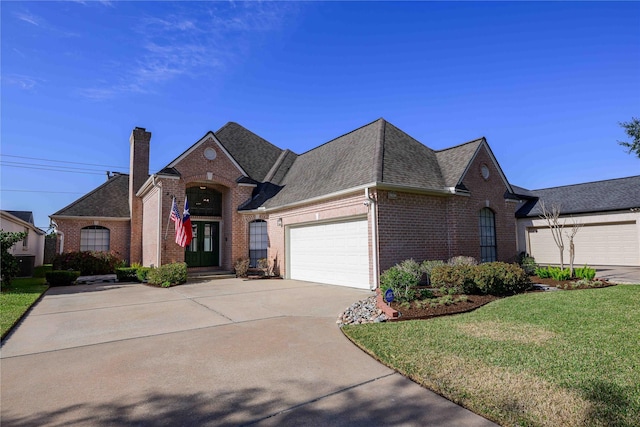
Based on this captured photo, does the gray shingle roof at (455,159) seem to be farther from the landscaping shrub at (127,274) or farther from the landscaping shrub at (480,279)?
the landscaping shrub at (127,274)

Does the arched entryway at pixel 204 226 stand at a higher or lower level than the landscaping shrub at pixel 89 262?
higher

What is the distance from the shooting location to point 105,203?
2109cm

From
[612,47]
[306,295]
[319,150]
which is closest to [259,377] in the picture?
[306,295]

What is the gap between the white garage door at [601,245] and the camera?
1770 centimetres

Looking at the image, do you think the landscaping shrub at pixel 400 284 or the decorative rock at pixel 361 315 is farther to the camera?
the landscaping shrub at pixel 400 284

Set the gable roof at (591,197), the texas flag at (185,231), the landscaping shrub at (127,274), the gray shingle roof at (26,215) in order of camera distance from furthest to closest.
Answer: the gray shingle roof at (26,215) → the gable roof at (591,197) → the landscaping shrub at (127,274) → the texas flag at (185,231)

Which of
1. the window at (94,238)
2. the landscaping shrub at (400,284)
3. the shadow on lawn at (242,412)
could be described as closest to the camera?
the shadow on lawn at (242,412)

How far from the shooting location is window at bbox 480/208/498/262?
47.9 feet

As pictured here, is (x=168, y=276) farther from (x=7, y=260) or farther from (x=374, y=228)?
(x=374, y=228)

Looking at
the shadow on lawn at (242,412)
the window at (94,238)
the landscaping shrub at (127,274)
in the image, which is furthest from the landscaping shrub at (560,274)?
the window at (94,238)

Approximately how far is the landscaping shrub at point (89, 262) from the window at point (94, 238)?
1016mm

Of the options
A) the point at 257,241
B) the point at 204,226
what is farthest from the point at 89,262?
the point at 257,241

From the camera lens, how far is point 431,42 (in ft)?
38.2

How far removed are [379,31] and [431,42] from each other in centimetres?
186
